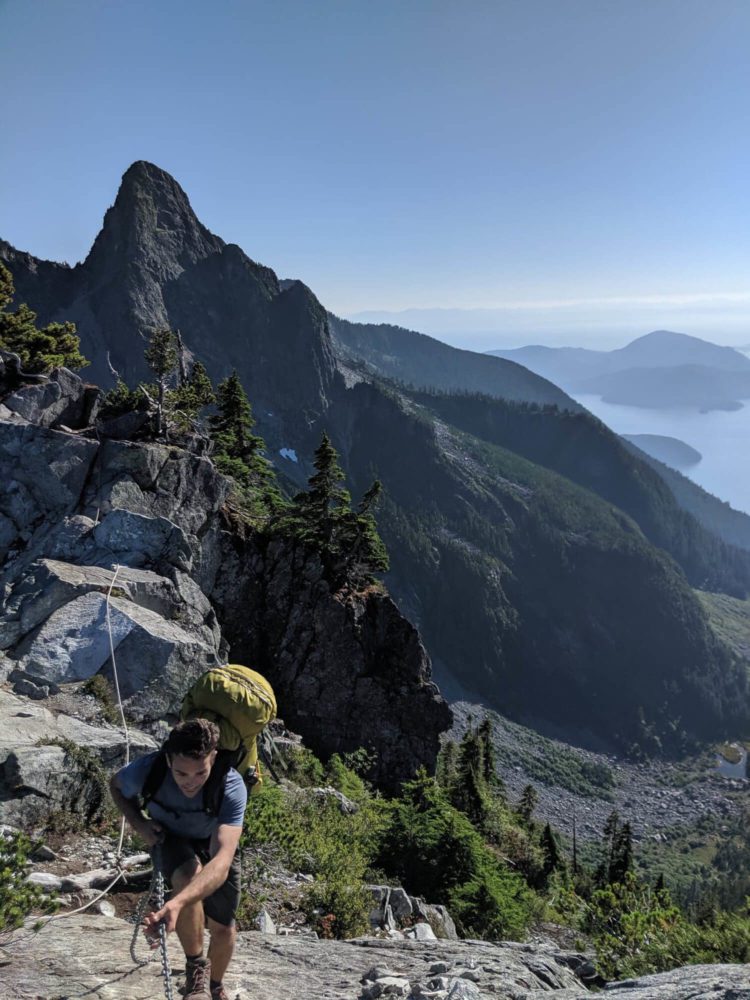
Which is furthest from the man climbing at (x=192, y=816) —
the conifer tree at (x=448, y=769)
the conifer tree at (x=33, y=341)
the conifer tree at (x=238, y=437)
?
the conifer tree at (x=448, y=769)

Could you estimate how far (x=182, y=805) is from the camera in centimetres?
520

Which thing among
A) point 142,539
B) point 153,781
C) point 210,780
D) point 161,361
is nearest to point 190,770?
point 210,780

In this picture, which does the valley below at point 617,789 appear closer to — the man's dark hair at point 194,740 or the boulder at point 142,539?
the boulder at point 142,539

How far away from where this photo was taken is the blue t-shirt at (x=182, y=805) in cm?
518

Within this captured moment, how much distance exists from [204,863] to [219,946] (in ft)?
3.24

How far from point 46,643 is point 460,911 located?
12.5 metres

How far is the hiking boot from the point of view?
5641mm

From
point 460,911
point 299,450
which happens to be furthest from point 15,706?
point 299,450

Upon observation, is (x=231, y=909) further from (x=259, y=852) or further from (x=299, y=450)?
(x=299, y=450)

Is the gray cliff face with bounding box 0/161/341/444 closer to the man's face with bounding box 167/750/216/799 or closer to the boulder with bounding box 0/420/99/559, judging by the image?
the boulder with bounding box 0/420/99/559

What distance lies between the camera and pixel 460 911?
46.2 ft

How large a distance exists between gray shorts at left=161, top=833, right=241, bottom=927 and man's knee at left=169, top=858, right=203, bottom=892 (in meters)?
0.03

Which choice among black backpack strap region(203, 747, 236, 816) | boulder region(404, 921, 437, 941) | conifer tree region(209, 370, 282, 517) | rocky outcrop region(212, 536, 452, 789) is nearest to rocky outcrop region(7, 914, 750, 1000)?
boulder region(404, 921, 437, 941)

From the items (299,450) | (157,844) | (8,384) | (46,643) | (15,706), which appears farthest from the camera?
(299,450)
